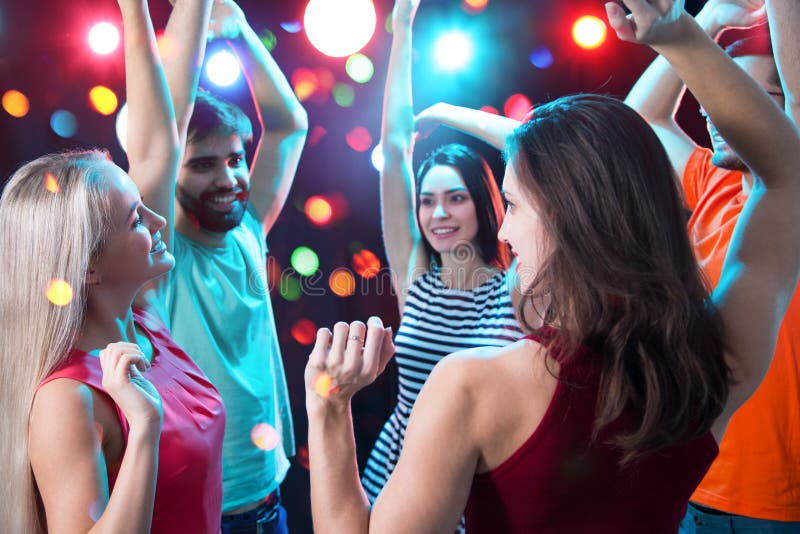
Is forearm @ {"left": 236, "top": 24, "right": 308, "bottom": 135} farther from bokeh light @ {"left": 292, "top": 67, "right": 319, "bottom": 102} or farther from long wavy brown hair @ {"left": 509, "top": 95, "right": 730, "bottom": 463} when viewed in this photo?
long wavy brown hair @ {"left": 509, "top": 95, "right": 730, "bottom": 463}

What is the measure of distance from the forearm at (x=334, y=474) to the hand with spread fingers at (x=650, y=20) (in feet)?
2.26

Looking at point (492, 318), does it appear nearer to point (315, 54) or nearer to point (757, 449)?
point (757, 449)

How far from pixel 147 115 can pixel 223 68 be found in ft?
2.82

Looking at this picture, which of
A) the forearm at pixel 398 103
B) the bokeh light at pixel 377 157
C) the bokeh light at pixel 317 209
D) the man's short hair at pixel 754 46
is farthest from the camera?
the bokeh light at pixel 317 209

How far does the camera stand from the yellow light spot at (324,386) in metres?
0.83

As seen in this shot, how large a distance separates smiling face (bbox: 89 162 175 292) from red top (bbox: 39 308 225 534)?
0.13 meters

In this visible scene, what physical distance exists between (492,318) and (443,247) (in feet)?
0.87

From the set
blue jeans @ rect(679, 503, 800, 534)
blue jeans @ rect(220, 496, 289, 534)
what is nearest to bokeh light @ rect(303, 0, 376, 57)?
blue jeans @ rect(220, 496, 289, 534)

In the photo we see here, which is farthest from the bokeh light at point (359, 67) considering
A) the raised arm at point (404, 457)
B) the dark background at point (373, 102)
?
the raised arm at point (404, 457)

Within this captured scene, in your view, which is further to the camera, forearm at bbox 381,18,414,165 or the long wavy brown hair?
forearm at bbox 381,18,414,165

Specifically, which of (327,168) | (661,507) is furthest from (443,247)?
(661,507)

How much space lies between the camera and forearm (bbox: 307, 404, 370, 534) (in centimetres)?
78

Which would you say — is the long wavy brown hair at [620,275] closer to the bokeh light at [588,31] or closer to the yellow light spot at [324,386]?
the yellow light spot at [324,386]

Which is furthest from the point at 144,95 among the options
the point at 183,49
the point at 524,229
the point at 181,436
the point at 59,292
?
the point at 524,229
